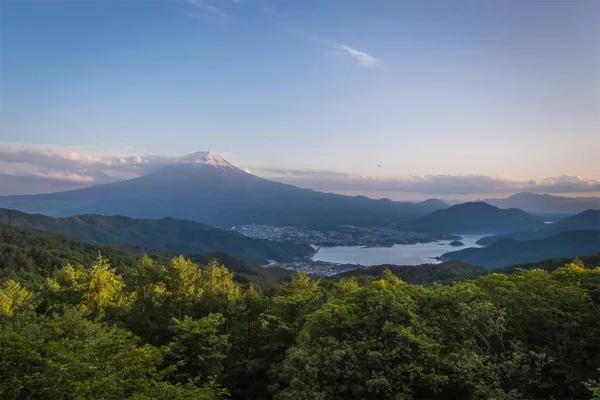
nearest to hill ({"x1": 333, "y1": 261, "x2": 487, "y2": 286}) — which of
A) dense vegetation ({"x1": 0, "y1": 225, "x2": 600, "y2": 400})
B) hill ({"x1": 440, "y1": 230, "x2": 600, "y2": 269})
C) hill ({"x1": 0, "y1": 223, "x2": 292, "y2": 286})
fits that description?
hill ({"x1": 0, "y1": 223, "x2": 292, "y2": 286})

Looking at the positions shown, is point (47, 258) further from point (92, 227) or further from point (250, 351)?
point (92, 227)

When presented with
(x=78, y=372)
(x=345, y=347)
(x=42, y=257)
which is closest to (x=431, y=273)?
(x=345, y=347)

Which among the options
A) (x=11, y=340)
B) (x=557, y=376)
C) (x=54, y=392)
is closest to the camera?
(x=54, y=392)

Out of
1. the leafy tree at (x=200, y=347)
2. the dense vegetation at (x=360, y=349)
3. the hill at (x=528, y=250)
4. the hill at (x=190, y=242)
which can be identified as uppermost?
the dense vegetation at (x=360, y=349)

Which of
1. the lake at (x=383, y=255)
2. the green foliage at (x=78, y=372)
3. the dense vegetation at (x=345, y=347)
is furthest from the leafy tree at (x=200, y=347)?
the lake at (x=383, y=255)

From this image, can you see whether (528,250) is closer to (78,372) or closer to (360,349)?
(360,349)

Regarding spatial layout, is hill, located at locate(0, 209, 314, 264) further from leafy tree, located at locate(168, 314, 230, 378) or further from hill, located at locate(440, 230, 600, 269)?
leafy tree, located at locate(168, 314, 230, 378)

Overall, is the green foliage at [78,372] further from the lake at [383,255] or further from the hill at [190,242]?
the hill at [190,242]

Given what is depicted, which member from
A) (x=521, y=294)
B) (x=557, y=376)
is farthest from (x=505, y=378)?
(x=521, y=294)
